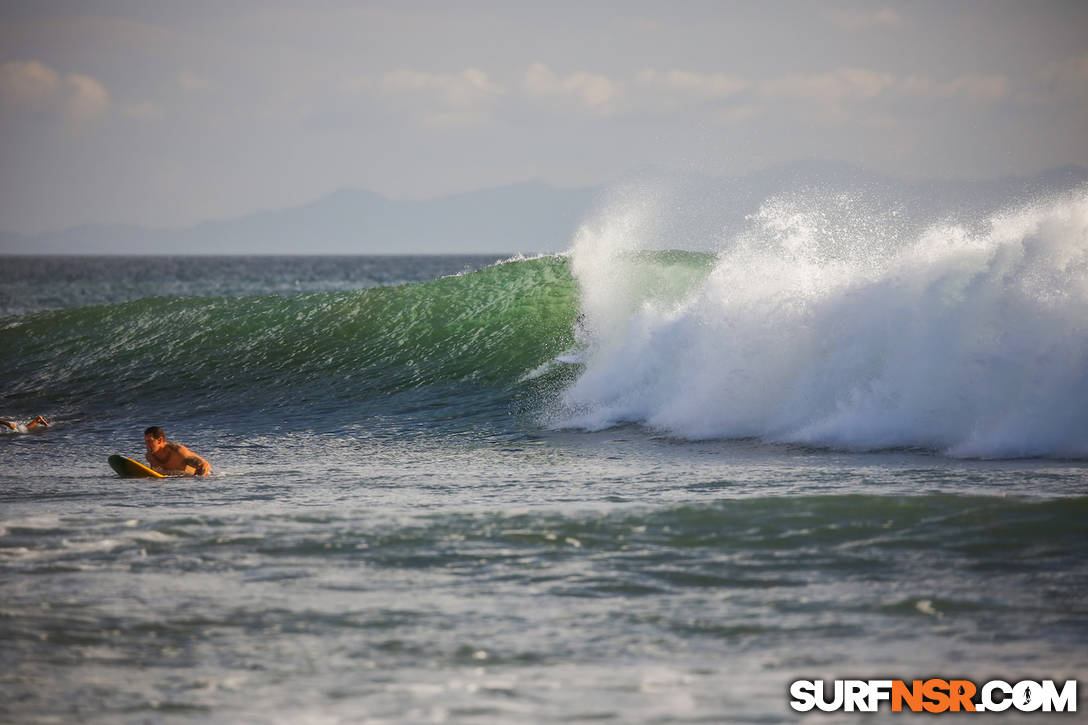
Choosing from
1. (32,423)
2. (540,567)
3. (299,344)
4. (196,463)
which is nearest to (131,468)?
(196,463)

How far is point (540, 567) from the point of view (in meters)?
7.28

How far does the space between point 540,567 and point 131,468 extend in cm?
590

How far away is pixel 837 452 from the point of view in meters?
11.8

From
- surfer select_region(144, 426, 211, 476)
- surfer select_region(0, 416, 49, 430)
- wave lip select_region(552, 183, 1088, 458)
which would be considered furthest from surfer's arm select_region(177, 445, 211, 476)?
surfer select_region(0, 416, 49, 430)

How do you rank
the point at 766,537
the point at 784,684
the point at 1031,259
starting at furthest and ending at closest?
the point at 1031,259, the point at 766,537, the point at 784,684

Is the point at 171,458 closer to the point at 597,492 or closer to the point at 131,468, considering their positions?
the point at 131,468

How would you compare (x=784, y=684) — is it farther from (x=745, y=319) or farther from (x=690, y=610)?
(x=745, y=319)

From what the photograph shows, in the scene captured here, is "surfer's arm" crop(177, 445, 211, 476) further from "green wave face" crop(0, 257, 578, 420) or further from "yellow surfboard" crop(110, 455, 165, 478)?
"green wave face" crop(0, 257, 578, 420)

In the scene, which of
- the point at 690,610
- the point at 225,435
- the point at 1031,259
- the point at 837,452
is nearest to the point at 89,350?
the point at 225,435

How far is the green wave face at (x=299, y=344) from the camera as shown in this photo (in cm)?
1845

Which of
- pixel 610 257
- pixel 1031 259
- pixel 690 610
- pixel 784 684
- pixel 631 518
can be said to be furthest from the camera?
pixel 610 257

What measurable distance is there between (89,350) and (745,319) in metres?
13.7

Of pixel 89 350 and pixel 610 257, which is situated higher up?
pixel 610 257

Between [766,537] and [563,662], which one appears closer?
[563,662]
